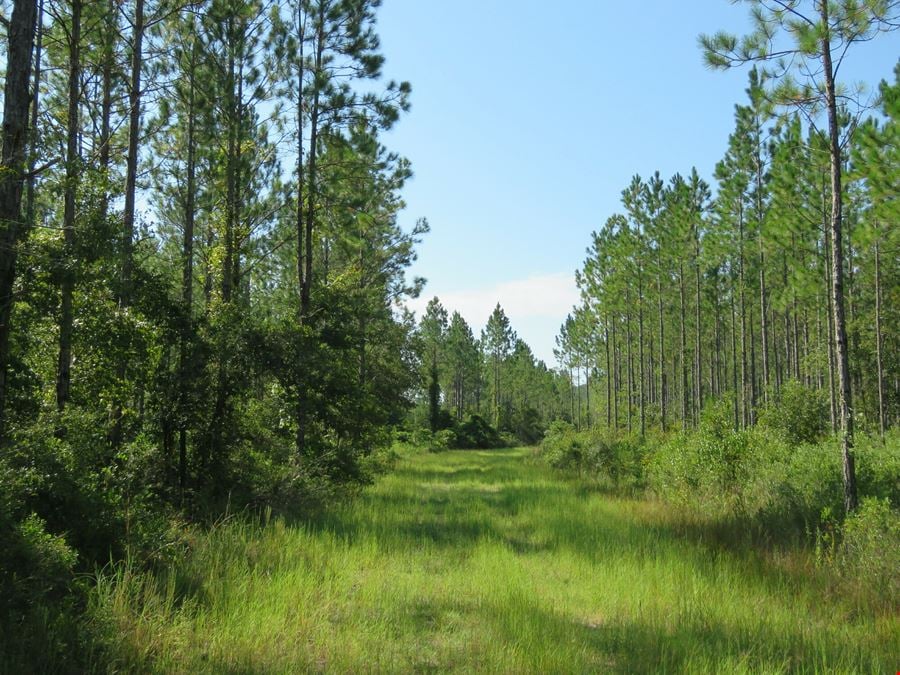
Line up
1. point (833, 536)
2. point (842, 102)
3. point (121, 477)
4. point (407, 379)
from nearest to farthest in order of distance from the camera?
1. point (121, 477)
2. point (833, 536)
3. point (842, 102)
4. point (407, 379)

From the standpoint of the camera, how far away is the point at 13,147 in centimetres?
518

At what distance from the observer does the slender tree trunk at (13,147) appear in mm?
5168

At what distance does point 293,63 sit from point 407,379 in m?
16.5

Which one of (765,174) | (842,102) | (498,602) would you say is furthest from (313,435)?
(765,174)

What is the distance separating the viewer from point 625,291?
107ft

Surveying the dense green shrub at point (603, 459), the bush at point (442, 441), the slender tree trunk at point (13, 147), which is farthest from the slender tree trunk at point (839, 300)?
the bush at point (442, 441)

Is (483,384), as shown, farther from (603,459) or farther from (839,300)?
(839,300)

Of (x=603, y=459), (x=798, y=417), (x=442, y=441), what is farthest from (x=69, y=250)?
(x=442, y=441)

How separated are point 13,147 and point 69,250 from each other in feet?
3.54

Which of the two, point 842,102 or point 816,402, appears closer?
point 842,102

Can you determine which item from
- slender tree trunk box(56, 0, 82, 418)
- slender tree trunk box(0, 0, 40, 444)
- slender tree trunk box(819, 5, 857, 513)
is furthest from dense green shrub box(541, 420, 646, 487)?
slender tree trunk box(0, 0, 40, 444)

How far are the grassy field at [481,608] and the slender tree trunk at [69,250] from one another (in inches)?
117

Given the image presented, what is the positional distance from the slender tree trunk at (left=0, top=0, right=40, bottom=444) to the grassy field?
2.77 m

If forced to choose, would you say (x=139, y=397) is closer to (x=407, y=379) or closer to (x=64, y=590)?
(x=64, y=590)
